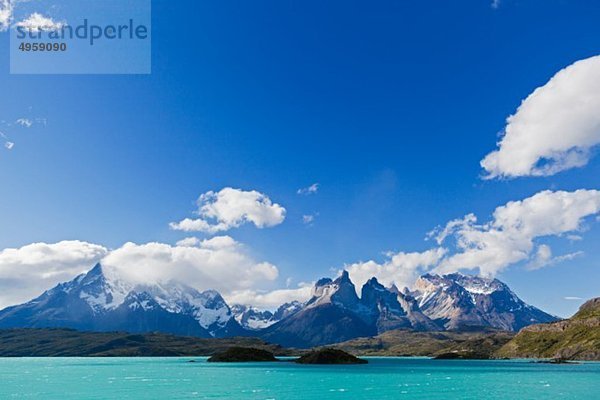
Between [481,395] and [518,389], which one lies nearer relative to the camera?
[481,395]

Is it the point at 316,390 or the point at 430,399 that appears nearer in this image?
the point at 430,399

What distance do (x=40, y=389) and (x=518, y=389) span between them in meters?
140

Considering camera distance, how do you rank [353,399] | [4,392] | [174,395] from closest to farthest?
1. [353,399]
2. [174,395]
3. [4,392]

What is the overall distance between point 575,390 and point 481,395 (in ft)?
113

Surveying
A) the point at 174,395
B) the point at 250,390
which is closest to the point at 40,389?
the point at 174,395

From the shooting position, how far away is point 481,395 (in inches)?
5266

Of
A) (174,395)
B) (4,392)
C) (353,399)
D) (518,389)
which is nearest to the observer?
(353,399)

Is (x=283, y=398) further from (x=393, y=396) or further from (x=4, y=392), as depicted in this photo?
(x=4, y=392)

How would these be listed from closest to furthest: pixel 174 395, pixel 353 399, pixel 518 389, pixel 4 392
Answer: pixel 353 399
pixel 174 395
pixel 4 392
pixel 518 389

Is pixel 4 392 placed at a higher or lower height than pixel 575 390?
higher

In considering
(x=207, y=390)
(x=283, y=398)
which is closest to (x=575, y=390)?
(x=283, y=398)

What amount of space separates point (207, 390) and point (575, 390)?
104762mm

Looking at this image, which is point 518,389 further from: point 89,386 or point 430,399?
point 89,386

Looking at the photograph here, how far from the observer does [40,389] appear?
14938 centimetres
